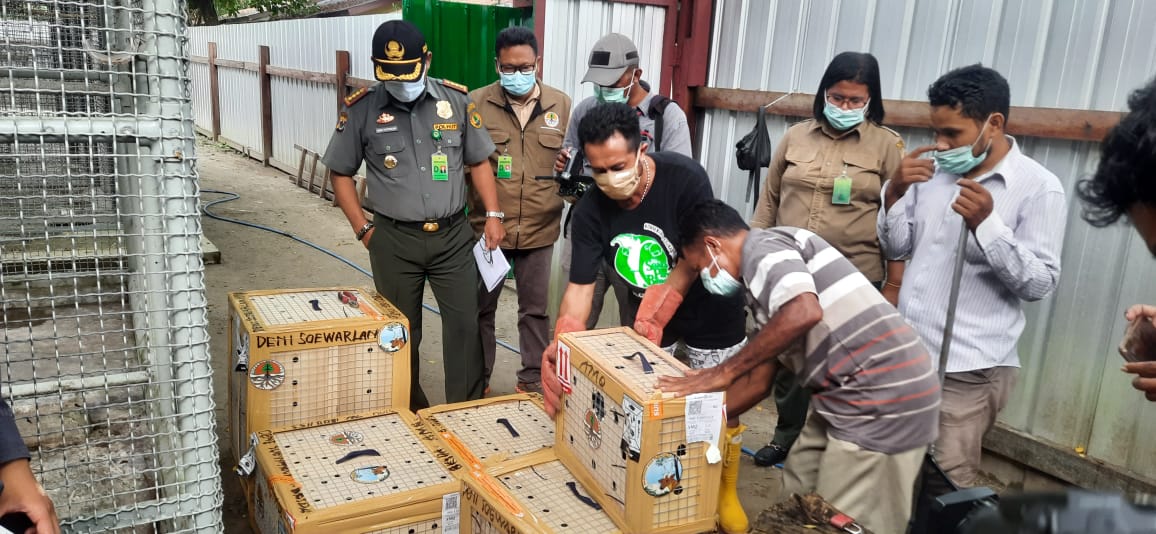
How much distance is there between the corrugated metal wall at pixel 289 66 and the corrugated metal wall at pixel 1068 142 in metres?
5.89

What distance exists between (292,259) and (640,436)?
222 inches

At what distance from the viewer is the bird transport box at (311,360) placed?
2.71m

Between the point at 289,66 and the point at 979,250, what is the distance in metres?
9.82

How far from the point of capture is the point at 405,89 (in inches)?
130

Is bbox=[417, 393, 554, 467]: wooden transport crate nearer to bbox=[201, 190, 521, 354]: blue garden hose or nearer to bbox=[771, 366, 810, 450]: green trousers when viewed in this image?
bbox=[771, 366, 810, 450]: green trousers

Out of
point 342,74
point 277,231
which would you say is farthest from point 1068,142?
point 342,74

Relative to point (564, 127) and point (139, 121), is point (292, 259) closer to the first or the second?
point (564, 127)

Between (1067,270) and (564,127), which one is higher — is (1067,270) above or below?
below

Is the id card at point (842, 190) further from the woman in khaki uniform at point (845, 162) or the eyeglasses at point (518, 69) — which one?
the eyeglasses at point (518, 69)

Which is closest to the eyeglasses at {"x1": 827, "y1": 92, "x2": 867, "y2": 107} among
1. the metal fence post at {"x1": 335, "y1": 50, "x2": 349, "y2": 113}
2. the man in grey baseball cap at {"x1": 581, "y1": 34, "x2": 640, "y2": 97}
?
the man in grey baseball cap at {"x1": 581, "y1": 34, "x2": 640, "y2": 97}

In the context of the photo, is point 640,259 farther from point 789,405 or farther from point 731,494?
point 789,405

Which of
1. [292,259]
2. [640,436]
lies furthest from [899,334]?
[292,259]

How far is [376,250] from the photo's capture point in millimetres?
3434

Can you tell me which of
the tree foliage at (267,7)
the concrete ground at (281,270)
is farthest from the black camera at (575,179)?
the tree foliage at (267,7)
